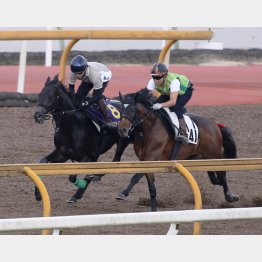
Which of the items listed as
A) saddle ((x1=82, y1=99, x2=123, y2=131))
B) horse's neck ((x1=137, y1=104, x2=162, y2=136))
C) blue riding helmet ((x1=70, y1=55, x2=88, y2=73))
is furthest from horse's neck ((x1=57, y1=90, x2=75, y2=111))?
horse's neck ((x1=137, y1=104, x2=162, y2=136))

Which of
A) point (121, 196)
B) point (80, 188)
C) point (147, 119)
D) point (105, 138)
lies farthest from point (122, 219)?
point (105, 138)

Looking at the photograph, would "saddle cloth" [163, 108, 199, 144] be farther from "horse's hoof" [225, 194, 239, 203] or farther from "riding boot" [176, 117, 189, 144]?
"horse's hoof" [225, 194, 239, 203]

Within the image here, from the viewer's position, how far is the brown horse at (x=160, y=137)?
36.7ft

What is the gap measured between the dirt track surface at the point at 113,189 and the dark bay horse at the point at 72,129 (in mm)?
418

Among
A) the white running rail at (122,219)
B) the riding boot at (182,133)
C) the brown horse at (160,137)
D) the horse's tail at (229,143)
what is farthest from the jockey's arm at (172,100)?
the white running rail at (122,219)

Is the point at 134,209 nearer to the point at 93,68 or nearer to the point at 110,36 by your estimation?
the point at 93,68

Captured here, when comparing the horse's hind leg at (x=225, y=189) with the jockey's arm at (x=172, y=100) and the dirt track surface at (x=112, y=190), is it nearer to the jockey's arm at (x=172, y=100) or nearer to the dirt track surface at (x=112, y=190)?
the dirt track surface at (x=112, y=190)

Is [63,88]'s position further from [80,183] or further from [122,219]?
[122,219]

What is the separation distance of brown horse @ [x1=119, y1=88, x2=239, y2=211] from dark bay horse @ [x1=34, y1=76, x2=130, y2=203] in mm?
554

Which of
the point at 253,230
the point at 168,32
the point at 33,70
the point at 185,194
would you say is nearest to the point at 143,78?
the point at 33,70

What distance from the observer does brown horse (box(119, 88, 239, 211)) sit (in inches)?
440

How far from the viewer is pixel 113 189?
12633 mm

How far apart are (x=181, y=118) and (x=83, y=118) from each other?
1051 mm

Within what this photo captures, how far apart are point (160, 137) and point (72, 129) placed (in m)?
1.00
